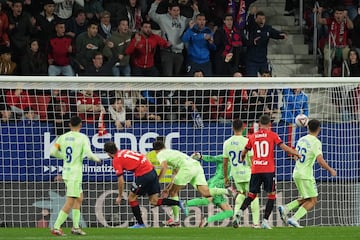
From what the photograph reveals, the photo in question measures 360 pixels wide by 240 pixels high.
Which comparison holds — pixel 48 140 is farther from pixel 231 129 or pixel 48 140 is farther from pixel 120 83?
pixel 231 129

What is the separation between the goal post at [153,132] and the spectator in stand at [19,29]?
2.32 metres

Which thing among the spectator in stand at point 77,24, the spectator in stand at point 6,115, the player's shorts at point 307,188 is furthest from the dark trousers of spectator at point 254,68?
the spectator in stand at point 6,115

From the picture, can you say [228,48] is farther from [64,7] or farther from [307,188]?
[307,188]

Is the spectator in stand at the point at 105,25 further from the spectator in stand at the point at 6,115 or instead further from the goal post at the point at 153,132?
the spectator in stand at the point at 6,115

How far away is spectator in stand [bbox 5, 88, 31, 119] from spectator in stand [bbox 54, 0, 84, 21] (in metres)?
3.93

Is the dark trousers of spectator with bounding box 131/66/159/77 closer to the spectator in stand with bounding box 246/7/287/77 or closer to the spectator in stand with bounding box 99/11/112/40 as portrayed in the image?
the spectator in stand with bounding box 99/11/112/40

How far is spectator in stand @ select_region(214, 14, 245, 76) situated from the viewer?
28.2 meters

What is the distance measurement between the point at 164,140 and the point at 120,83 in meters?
1.76

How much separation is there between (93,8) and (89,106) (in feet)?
13.8

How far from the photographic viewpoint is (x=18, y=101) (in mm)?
25047

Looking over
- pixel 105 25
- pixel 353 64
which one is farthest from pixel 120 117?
pixel 353 64

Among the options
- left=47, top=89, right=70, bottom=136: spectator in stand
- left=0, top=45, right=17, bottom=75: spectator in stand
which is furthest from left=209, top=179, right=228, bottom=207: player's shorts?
left=0, top=45, right=17, bottom=75: spectator in stand

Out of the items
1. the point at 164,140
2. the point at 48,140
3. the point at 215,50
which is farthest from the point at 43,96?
the point at 215,50

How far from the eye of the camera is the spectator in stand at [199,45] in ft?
92.0
